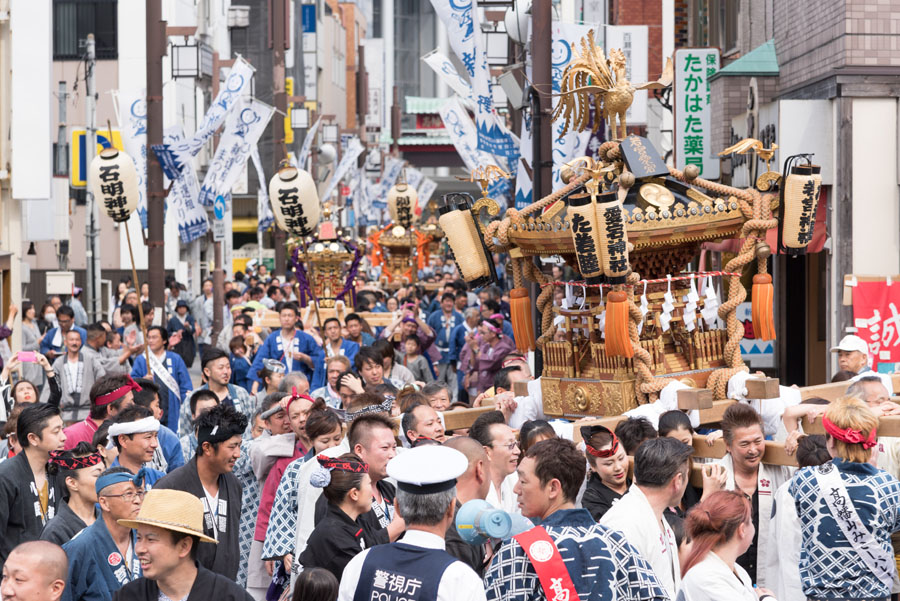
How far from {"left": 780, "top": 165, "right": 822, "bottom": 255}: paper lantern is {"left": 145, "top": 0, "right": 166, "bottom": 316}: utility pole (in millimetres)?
9677

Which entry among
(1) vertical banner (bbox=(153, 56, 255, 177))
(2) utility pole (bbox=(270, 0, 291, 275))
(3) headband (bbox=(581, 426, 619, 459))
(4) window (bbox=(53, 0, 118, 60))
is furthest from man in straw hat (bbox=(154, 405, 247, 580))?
(4) window (bbox=(53, 0, 118, 60))

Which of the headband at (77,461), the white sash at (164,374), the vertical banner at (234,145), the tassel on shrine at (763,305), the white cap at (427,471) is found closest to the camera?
the white cap at (427,471)

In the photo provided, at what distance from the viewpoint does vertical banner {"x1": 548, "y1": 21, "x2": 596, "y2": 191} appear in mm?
13625

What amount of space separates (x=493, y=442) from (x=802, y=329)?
1132 cm

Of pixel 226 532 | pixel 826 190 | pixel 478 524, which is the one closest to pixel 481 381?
pixel 826 190

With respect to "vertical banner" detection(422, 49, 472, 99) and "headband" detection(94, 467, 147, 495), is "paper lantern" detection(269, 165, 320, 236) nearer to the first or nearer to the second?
"vertical banner" detection(422, 49, 472, 99)

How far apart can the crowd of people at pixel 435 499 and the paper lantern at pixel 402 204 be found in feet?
96.1

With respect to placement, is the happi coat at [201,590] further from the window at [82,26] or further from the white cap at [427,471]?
the window at [82,26]

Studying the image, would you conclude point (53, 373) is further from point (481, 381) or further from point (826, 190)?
point (826, 190)

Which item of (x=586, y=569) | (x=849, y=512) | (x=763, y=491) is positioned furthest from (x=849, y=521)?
(x=586, y=569)

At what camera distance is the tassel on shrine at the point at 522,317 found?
9.81 metres

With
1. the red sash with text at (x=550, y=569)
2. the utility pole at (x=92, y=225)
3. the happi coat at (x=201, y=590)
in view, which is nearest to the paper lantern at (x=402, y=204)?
the utility pole at (x=92, y=225)

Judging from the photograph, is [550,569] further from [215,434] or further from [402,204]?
[402,204]

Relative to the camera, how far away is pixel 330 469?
19.9 ft
